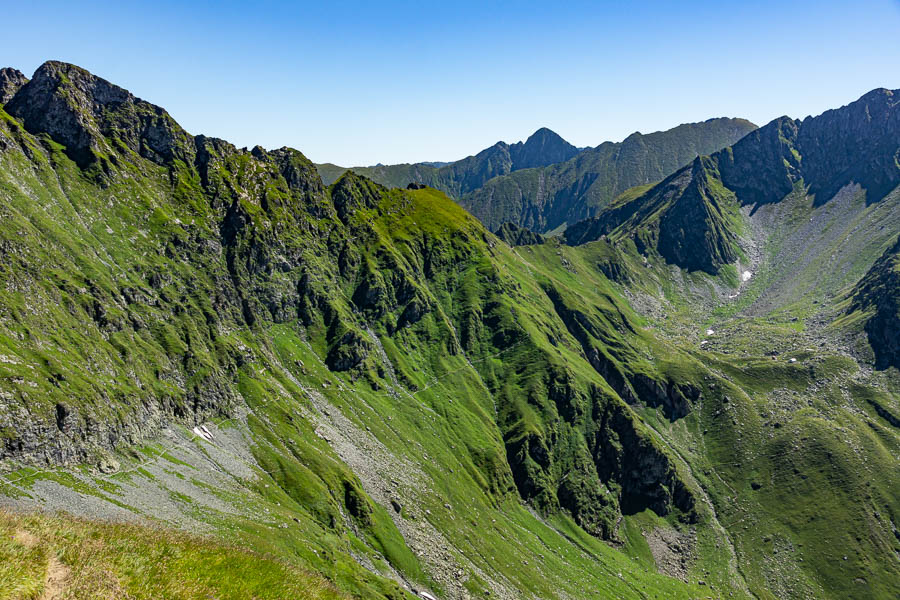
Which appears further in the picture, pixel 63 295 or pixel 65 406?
pixel 63 295

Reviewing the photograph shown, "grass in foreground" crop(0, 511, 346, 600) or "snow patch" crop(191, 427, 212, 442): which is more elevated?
"grass in foreground" crop(0, 511, 346, 600)

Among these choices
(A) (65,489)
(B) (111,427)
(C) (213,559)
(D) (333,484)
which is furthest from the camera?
(D) (333,484)

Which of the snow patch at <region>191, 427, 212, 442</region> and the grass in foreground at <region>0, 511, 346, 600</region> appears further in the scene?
the snow patch at <region>191, 427, 212, 442</region>

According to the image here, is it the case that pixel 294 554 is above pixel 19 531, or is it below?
below

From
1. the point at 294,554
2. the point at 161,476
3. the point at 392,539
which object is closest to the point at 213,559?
the point at 294,554

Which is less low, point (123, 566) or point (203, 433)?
point (123, 566)

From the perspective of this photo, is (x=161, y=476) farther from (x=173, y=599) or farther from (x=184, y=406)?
(x=173, y=599)

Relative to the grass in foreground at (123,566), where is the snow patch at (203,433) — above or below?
below

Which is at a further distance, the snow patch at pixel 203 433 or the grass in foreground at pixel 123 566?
the snow patch at pixel 203 433

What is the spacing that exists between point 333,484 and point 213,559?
181926 millimetres

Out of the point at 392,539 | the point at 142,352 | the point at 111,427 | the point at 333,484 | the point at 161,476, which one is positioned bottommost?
the point at 392,539

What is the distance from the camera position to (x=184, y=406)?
19350 centimetres

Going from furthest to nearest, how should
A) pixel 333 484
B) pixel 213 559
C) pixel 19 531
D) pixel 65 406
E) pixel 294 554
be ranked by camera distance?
pixel 333 484, pixel 65 406, pixel 294 554, pixel 213 559, pixel 19 531

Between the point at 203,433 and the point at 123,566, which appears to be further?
the point at 203,433
